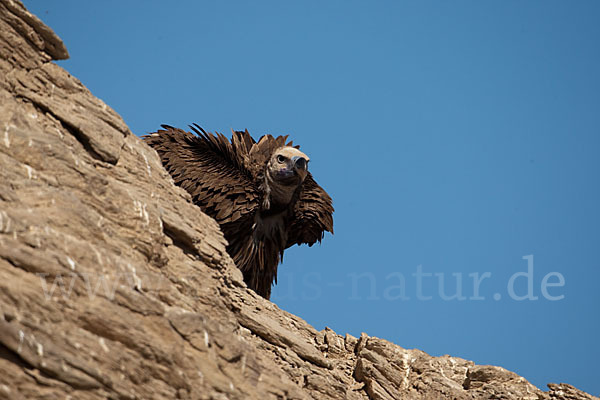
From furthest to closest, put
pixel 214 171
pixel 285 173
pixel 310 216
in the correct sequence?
pixel 310 216 → pixel 214 171 → pixel 285 173

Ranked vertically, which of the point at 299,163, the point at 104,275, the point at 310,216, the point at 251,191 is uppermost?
the point at 299,163

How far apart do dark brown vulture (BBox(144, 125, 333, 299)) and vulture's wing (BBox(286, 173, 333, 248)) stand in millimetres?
18

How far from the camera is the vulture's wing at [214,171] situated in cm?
1295

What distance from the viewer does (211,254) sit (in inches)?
341

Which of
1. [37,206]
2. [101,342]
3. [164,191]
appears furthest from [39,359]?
[164,191]

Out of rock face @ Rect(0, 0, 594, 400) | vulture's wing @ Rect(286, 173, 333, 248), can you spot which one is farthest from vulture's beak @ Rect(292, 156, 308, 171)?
rock face @ Rect(0, 0, 594, 400)

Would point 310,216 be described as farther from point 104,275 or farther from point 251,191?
point 104,275

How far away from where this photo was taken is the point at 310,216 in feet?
45.6

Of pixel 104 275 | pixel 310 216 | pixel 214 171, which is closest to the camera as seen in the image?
pixel 104 275

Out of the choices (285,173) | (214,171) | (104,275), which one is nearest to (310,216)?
(285,173)

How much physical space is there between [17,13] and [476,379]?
296 inches

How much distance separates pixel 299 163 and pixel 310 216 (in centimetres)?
120

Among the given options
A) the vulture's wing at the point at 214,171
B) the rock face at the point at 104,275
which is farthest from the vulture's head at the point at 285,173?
the rock face at the point at 104,275

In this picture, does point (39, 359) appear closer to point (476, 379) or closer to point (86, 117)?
point (86, 117)
